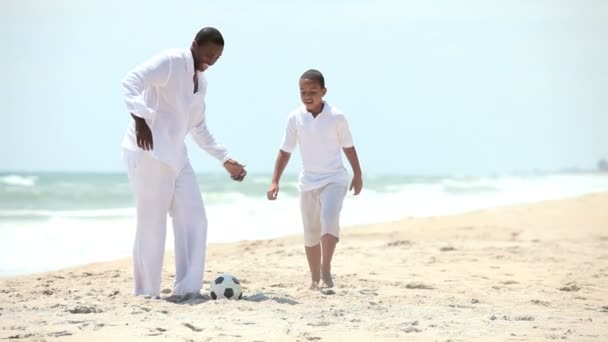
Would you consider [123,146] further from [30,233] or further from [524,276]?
[30,233]

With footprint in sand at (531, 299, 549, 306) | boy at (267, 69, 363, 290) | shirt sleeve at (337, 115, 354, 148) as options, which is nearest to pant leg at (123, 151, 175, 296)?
boy at (267, 69, 363, 290)

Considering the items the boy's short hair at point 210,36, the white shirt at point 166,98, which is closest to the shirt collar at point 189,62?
the white shirt at point 166,98

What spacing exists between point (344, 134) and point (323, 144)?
20 centimetres

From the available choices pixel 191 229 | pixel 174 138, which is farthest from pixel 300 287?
pixel 174 138

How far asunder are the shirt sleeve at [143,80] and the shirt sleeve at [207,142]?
56 cm

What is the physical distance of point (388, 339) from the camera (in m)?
5.46

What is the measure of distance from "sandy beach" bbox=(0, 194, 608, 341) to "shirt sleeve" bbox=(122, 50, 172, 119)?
1293mm

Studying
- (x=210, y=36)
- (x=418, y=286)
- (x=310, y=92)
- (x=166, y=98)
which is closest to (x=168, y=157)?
(x=166, y=98)

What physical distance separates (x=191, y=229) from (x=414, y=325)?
1783mm

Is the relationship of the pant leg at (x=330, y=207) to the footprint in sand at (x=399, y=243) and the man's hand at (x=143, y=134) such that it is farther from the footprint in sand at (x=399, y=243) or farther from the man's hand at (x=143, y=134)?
the footprint in sand at (x=399, y=243)

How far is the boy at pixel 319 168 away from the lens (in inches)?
307

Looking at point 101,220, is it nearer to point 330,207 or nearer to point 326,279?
point 326,279

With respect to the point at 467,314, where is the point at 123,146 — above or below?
above

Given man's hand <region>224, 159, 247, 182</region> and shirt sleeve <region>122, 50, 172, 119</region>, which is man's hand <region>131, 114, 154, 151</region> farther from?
man's hand <region>224, 159, 247, 182</region>
